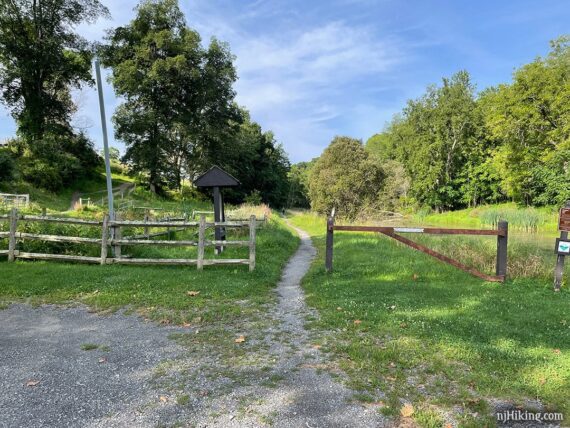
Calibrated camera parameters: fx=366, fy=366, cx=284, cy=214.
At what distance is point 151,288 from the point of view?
765 cm

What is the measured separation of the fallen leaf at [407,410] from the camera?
3066 millimetres

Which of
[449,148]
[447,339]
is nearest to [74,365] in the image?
[447,339]

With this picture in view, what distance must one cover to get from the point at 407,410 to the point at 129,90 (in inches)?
1671

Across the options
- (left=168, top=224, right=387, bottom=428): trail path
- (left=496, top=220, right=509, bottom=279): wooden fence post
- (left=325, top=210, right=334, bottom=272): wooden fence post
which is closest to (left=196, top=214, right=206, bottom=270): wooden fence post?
(left=325, top=210, right=334, bottom=272): wooden fence post

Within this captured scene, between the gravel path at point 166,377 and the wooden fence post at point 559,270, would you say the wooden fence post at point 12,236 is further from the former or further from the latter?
the wooden fence post at point 559,270

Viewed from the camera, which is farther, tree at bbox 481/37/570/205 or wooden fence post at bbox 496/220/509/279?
tree at bbox 481/37/570/205

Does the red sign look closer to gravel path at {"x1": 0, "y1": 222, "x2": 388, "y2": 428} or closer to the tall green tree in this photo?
gravel path at {"x1": 0, "y1": 222, "x2": 388, "y2": 428}

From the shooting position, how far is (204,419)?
3029 mm

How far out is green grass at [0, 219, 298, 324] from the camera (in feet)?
20.8

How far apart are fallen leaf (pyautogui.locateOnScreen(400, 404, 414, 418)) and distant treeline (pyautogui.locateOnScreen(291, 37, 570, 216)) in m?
25.6

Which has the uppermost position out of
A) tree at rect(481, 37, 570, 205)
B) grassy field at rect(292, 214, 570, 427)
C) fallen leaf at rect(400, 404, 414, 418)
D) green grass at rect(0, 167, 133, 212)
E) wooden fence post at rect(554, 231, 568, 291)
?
tree at rect(481, 37, 570, 205)

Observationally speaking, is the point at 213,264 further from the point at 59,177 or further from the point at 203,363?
the point at 59,177

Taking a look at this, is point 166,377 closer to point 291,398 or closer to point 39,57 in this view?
point 291,398

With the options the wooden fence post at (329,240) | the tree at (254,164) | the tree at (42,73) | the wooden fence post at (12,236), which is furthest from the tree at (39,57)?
the wooden fence post at (329,240)
